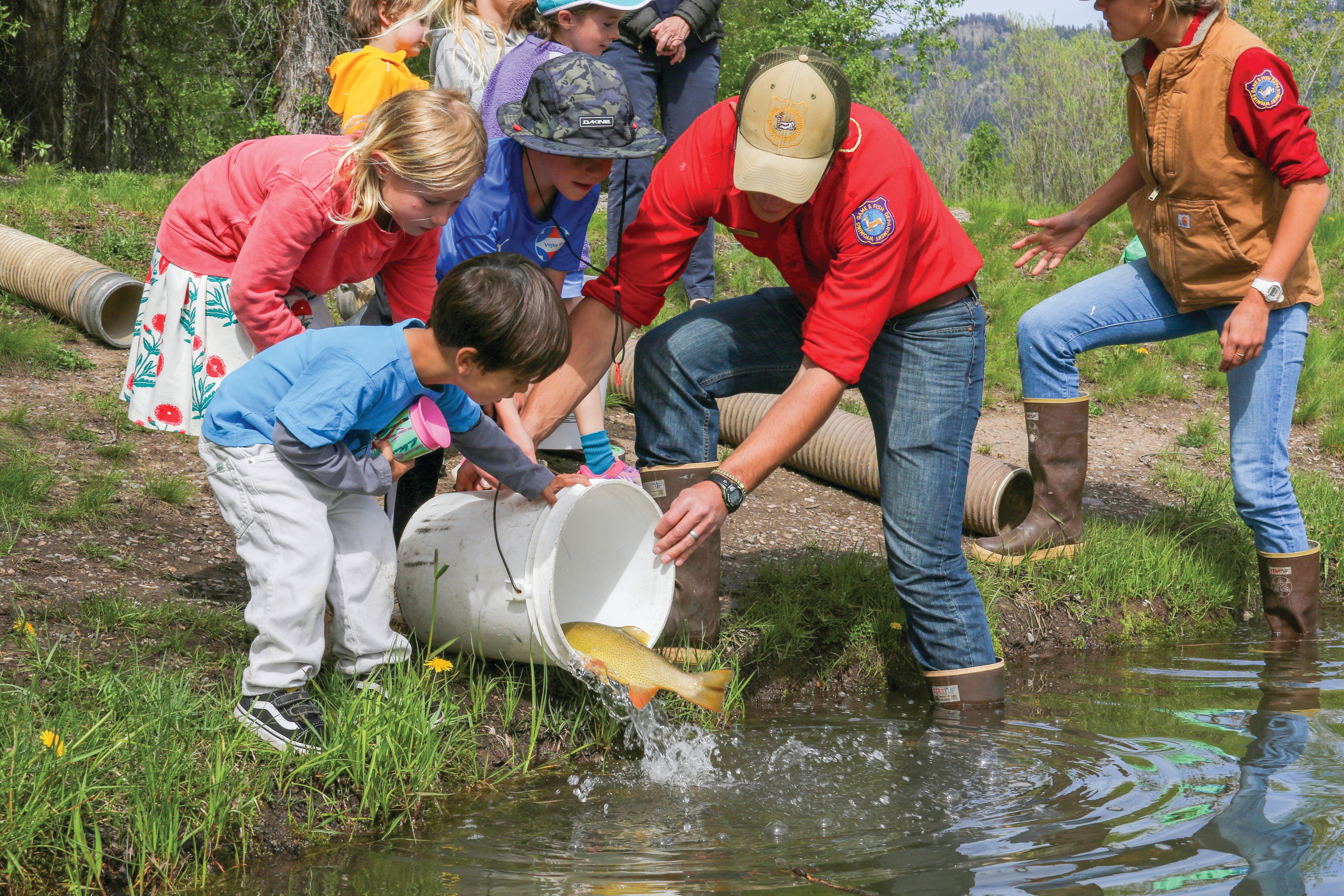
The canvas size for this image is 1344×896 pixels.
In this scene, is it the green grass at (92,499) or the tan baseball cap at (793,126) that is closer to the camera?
the tan baseball cap at (793,126)

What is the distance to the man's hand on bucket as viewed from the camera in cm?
277

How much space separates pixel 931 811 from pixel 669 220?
1.73m

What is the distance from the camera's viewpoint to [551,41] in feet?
12.3

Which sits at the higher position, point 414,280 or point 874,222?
point 874,222

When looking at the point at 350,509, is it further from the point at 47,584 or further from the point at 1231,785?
the point at 1231,785

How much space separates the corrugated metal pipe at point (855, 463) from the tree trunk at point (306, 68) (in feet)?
16.4

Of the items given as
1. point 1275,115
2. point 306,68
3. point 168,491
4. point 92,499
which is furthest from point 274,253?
point 306,68

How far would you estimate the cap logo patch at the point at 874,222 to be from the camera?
2.83m

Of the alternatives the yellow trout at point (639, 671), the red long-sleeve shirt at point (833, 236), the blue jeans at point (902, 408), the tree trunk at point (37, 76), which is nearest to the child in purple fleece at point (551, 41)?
the red long-sleeve shirt at point (833, 236)

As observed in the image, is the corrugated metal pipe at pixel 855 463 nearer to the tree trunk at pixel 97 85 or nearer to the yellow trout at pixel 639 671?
the yellow trout at pixel 639 671

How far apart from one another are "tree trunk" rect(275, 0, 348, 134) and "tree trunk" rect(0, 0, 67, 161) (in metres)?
4.32

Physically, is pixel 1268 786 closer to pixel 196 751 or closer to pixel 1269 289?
pixel 1269 289

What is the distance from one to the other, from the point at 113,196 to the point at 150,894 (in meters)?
6.68

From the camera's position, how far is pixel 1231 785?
2873 millimetres
